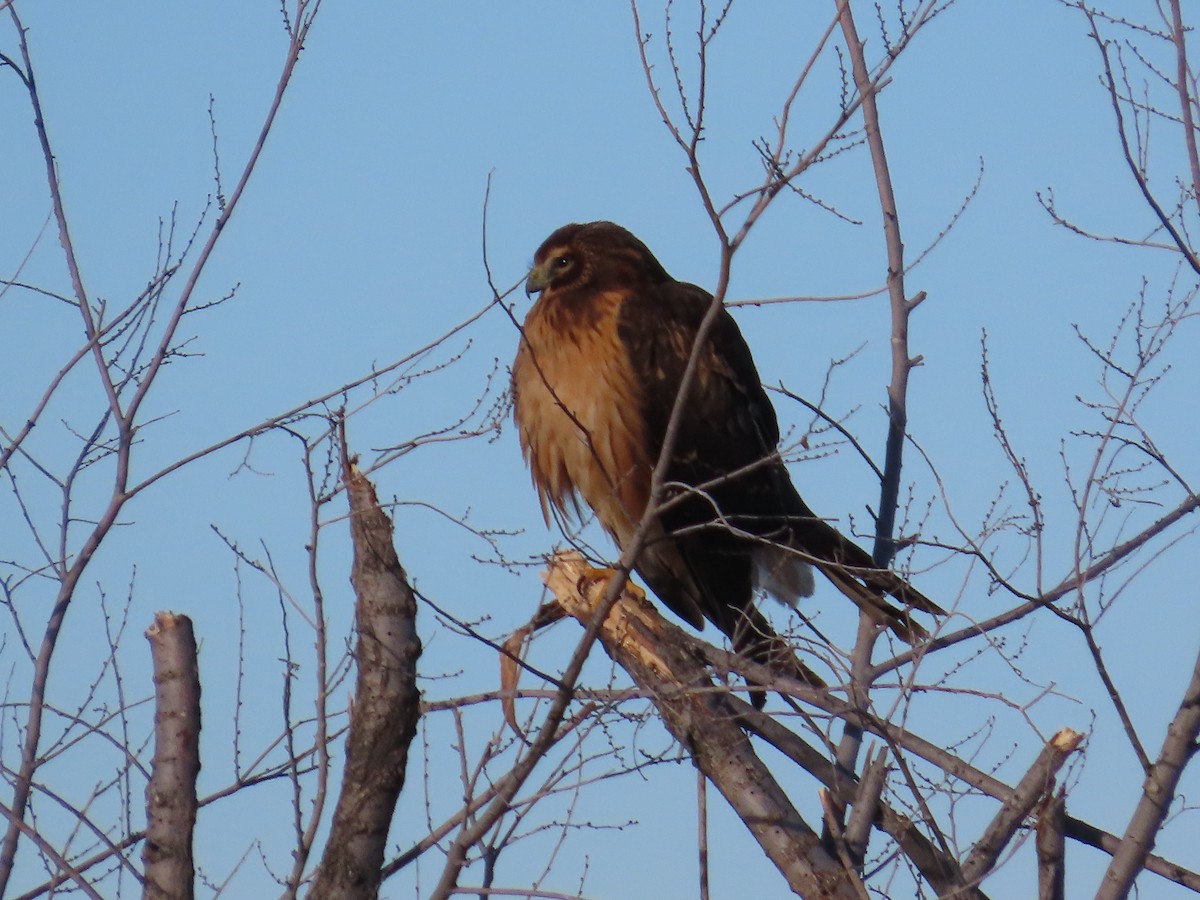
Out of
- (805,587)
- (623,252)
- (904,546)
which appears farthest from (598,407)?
(904,546)

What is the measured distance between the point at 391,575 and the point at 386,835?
68 cm

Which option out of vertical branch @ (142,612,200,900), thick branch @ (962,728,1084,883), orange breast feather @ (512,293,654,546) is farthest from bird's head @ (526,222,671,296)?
thick branch @ (962,728,1084,883)

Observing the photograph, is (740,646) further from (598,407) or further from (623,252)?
(623,252)

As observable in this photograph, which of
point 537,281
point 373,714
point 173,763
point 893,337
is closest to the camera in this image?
point 173,763

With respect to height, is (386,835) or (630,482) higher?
(630,482)

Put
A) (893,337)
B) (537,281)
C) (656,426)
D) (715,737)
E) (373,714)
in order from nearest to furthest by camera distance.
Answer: (373,714) < (715,737) < (893,337) < (656,426) < (537,281)

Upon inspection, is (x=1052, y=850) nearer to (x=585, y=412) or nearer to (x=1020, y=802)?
(x=1020, y=802)

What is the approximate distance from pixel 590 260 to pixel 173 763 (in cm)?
257

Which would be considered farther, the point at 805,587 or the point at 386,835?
the point at 805,587

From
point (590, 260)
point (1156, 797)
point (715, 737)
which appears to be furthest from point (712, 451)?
point (1156, 797)

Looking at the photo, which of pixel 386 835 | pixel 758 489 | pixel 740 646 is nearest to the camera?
pixel 386 835

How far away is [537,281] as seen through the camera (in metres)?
5.58

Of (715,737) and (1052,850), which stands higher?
(715,737)

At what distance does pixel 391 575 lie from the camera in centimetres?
400
